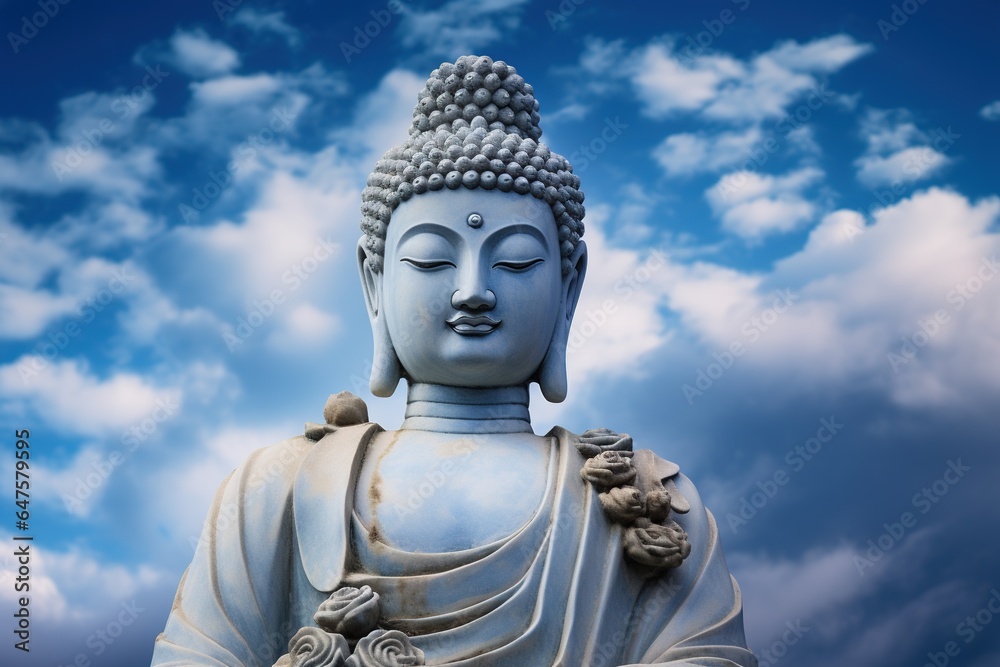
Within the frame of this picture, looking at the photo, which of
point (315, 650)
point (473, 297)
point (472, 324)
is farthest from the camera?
point (472, 324)

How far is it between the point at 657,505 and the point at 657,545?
0.26 metres

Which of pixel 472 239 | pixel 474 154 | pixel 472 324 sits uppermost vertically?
pixel 474 154

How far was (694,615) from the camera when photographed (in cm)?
746

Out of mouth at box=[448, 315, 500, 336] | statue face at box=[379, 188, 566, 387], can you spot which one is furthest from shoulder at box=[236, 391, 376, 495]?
mouth at box=[448, 315, 500, 336]

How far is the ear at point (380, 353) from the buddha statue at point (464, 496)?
0.01 m

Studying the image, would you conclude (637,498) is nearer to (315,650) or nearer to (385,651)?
(385,651)

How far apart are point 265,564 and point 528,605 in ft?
4.75

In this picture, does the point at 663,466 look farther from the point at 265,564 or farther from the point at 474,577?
the point at 265,564

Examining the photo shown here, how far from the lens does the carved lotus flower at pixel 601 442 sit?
782 cm

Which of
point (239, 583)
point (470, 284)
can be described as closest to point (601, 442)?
point (470, 284)

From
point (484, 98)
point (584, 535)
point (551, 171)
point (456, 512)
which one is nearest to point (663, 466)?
point (584, 535)

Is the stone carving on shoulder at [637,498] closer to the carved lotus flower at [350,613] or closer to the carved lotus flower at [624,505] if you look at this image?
the carved lotus flower at [624,505]

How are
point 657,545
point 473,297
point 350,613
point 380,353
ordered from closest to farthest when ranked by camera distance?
point 350,613, point 657,545, point 473,297, point 380,353

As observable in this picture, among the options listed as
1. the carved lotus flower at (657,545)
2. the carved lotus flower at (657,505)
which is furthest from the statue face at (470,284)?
the carved lotus flower at (657,545)
